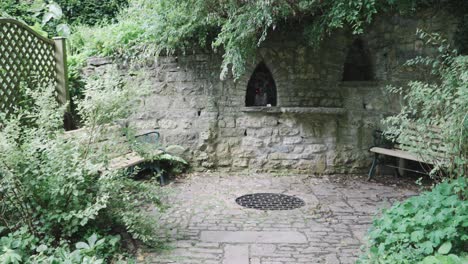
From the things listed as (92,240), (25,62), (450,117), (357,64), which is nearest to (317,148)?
(357,64)

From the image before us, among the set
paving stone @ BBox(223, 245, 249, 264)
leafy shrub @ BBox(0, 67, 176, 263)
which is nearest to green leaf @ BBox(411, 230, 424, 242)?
paving stone @ BBox(223, 245, 249, 264)

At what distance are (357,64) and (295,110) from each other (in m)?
1.42

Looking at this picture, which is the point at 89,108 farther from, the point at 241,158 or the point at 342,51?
the point at 342,51

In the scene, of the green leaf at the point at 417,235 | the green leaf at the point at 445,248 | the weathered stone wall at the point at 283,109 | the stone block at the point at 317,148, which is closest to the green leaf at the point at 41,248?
the green leaf at the point at 417,235

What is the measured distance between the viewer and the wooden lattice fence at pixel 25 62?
157 inches

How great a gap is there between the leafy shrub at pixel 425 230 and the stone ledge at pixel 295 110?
2.75m

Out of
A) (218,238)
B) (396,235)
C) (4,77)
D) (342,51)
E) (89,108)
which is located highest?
(342,51)

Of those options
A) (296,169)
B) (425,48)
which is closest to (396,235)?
(296,169)

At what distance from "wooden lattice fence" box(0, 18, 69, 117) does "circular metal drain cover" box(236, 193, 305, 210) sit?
8.32 feet

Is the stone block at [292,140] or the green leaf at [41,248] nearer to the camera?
the green leaf at [41,248]

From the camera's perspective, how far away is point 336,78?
5.99 meters

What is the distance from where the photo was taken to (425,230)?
2.76 m

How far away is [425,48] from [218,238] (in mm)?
4128

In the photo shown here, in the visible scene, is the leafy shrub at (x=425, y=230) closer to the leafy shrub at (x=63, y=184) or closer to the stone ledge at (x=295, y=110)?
the leafy shrub at (x=63, y=184)
